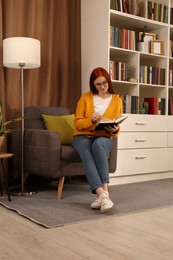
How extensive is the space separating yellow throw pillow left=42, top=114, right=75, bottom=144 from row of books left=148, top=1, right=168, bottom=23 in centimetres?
159

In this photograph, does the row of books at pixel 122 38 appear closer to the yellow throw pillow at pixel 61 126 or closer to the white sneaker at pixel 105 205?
the yellow throw pillow at pixel 61 126

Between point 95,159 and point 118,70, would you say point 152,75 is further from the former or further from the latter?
point 95,159

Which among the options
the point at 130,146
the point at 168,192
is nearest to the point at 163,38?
the point at 130,146

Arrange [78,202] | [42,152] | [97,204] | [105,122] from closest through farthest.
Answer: [97,204] → [105,122] → [78,202] → [42,152]

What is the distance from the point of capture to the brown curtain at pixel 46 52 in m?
3.15

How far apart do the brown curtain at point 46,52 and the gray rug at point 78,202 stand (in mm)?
916

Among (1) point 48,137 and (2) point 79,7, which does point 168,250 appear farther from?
(2) point 79,7

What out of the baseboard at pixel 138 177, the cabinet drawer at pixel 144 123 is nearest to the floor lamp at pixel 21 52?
the baseboard at pixel 138 177

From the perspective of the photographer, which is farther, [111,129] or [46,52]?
[46,52]

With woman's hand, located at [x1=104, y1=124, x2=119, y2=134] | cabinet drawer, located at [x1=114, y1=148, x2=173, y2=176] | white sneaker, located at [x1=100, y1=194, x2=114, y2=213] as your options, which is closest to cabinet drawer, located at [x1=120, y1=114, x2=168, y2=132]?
cabinet drawer, located at [x1=114, y1=148, x2=173, y2=176]

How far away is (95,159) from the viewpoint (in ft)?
7.76

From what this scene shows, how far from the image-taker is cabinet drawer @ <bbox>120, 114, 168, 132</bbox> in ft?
10.8

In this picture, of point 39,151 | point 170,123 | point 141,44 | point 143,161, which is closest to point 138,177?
point 143,161

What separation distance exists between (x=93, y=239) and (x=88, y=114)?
110 centimetres
